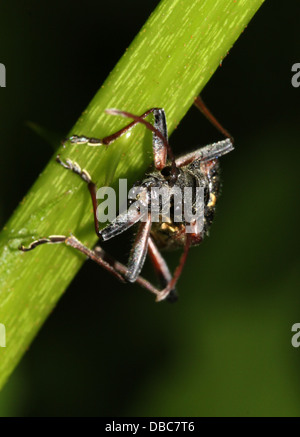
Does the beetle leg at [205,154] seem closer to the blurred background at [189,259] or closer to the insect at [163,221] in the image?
the insect at [163,221]

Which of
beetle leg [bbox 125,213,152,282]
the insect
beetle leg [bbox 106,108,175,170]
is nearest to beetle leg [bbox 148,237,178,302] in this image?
the insect

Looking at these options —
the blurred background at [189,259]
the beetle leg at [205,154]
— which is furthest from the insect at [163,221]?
the blurred background at [189,259]

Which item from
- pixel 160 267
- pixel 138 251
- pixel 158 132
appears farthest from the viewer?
pixel 160 267

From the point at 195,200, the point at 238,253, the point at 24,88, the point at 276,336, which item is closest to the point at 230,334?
the point at 276,336

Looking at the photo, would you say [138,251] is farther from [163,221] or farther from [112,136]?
[112,136]

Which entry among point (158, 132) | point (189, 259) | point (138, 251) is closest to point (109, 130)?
point (158, 132)

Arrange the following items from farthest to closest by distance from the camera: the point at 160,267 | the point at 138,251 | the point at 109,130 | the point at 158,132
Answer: the point at 160,267, the point at 138,251, the point at 158,132, the point at 109,130

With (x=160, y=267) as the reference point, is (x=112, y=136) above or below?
below
